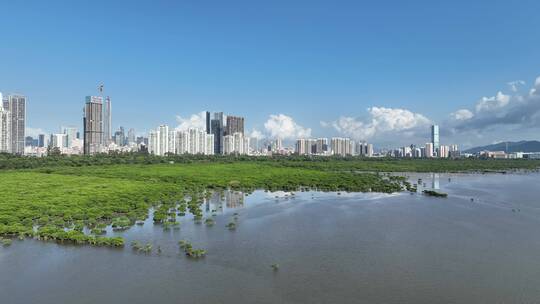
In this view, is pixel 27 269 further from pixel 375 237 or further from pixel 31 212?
pixel 375 237

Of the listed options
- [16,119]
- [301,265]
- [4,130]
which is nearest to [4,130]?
[4,130]

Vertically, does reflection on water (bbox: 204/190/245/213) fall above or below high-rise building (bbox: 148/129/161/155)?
below

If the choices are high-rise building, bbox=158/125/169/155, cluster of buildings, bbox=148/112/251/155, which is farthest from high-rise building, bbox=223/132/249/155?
Answer: high-rise building, bbox=158/125/169/155

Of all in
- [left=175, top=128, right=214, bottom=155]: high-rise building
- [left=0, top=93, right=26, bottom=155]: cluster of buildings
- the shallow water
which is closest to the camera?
the shallow water

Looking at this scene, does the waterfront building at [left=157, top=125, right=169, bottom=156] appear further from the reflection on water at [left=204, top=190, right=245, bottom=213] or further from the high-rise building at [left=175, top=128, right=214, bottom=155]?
the reflection on water at [left=204, top=190, right=245, bottom=213]

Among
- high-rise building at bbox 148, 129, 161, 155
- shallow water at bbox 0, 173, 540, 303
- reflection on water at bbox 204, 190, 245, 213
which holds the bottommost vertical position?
shallow water at bbox 0, 173, 540, 303

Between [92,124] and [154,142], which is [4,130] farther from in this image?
[154,142]

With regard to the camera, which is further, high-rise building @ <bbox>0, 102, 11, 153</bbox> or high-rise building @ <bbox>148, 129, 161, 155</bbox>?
high-rise building @ <bbox>148, 129, 161, 155</bbox>

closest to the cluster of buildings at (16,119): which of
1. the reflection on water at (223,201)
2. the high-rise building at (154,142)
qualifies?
the high-rise building at (154,142)
